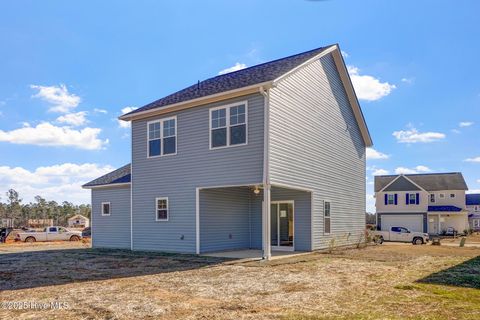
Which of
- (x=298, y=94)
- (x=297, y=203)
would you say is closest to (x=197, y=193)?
(x=297, y=203)

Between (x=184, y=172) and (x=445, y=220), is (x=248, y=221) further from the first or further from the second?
(x=445, y=220)

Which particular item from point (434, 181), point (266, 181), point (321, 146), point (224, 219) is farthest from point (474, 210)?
point (266, 181)

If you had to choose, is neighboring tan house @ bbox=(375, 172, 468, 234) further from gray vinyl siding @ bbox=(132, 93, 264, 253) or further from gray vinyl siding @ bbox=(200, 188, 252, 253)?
gray vinyl siding @ bbox=(132, 93, 264, 253)

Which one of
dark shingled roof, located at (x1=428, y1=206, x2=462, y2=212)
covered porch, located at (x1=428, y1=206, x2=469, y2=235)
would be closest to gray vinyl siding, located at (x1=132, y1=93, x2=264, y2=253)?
covered porch, located at (x1=428, y1=206, x2=469, y2=235)

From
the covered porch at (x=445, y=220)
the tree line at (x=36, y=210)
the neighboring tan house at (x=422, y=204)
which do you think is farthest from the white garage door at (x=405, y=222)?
the tree line at (x=36, y=210)

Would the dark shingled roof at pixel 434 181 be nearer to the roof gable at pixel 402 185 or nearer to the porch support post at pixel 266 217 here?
the roof gable at pixel 402 185

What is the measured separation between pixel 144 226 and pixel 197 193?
3.49 m

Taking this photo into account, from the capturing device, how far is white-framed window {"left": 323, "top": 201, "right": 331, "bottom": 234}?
1805cm

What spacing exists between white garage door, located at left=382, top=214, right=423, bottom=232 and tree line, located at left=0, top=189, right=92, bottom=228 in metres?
56.3

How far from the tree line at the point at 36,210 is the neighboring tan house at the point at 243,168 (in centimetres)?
5933

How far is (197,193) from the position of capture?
15.8 meters

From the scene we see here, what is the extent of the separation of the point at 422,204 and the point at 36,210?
2662 inches

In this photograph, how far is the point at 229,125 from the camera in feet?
49.4

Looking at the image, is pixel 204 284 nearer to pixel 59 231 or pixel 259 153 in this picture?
pixel 259 153
